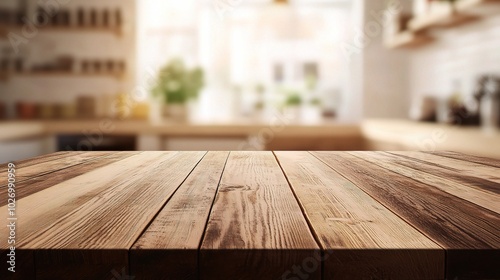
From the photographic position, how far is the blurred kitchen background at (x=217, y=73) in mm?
4180

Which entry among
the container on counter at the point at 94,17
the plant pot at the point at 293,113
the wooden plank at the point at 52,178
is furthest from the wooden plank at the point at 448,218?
the container on counter at the point at 94,17

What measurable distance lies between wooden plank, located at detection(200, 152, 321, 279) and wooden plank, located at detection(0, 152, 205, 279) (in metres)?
0.09

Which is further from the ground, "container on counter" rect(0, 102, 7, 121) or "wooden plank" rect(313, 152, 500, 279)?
"container on counter" rect(0, 102, 7, 121)

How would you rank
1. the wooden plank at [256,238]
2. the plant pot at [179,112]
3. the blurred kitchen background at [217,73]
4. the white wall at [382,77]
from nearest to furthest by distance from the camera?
the wooden plank at [256,238] < the blurred kitchen background at [217,73] < the plant pot at [179,112] < the white wall at [382,77]

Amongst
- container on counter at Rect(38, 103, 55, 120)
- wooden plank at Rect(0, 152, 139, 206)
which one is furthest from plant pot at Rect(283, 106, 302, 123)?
Result: wooden plank at Rect(0, 152, 139, 206)

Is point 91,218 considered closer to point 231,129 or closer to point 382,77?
point 231,129

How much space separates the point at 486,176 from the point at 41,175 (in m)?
0.95

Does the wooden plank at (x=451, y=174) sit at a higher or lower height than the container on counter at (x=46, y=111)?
lower

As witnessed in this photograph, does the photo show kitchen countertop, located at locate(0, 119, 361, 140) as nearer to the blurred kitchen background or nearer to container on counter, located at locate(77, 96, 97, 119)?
the blurred kitchen background

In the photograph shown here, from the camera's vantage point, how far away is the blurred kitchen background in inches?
165

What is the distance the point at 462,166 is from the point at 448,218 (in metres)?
0.65

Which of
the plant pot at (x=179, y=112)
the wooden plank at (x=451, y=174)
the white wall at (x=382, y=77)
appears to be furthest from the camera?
the white wall at (x=382, y=77)

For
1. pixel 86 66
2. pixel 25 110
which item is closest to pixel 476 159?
pixel 86 66

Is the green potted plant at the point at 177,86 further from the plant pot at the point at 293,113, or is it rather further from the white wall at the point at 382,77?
the white wall at the point at 382,77
